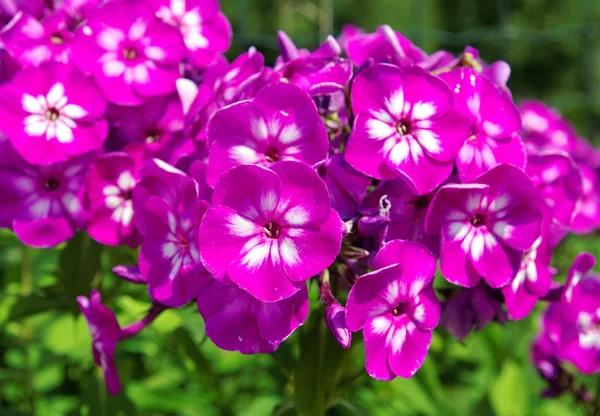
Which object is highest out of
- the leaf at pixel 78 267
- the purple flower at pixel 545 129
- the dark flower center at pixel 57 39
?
the dark flower center at pixel 57 39

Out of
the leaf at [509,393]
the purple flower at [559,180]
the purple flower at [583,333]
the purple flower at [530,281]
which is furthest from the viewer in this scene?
the leaf at [509,393]

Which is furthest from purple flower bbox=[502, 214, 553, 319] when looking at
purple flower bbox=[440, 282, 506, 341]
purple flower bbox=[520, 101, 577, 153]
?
purple flower bbox=[520, 101, 577, 153]

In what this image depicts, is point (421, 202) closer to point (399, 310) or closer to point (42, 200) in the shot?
point (399, 310)

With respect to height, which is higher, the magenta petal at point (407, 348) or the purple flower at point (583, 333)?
the magenta petal at point (407, 348)

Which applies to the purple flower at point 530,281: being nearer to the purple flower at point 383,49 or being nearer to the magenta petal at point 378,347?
the magenta petal at point 378,347

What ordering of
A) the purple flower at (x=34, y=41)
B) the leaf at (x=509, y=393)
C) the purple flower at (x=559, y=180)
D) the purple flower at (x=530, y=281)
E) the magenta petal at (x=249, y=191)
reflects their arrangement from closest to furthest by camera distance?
1. the magenta petal at (x=249, y=191)
2. the purple flower at (x=530, y=281)
3. the purple flower at (x=559, y=180)
4. the purple flower at (x=34, y=41)
5. the leaf at (x=509, y=393)

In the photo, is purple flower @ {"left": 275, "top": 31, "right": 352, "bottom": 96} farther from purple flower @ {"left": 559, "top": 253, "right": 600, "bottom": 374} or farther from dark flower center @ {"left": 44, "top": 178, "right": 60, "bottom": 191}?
purple flower @ {"left": 559, "top": 253, "right": 600, "bottom": 374}

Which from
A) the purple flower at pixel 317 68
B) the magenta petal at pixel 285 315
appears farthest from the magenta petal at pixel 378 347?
the purple flower at pixel 317 68
